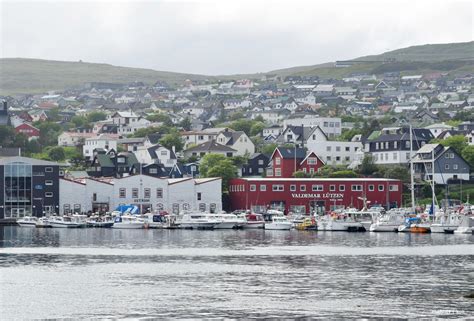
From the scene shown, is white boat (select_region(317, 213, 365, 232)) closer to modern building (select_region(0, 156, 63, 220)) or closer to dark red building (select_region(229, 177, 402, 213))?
dark red building (select_region(229, 177, 402, 213))

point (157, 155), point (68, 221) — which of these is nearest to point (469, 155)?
point (157, 155)

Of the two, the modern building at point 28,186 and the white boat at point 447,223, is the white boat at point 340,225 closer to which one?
the white boat at point 447,223

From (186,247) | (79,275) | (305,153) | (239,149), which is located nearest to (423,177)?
(305,153)

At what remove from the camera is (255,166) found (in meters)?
154

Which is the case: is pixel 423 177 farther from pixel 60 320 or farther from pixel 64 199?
pixel 60 320

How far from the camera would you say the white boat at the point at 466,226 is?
102875 mm

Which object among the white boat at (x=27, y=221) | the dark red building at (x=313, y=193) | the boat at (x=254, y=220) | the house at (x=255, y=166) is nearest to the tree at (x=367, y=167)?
the dark red building at (x=313, y=193)

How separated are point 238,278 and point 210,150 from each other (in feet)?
351

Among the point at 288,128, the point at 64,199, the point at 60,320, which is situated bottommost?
the point at 60,320

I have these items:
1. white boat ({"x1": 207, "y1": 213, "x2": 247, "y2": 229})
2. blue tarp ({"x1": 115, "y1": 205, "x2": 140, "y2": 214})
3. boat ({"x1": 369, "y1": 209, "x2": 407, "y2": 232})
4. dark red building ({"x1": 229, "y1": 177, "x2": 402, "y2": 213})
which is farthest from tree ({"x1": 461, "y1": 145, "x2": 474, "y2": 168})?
blue tarp ({"x1": 115, "y1": 205, "x2": 140, "y2": 214})

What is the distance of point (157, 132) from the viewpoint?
199750mm

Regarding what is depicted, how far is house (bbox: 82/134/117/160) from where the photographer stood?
177913mm

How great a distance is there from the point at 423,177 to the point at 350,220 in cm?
3166

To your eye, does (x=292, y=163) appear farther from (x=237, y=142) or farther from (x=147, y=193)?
(x=237, y=142)
